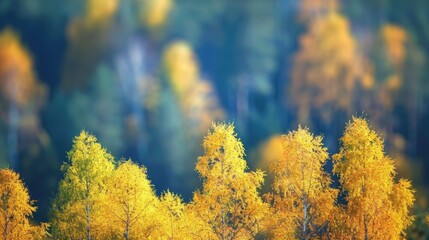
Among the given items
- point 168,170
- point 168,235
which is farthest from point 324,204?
point 168,170

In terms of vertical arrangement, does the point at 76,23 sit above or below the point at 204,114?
above

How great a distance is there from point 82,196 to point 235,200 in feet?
18.5

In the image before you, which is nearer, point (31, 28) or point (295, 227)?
point (295, 227)

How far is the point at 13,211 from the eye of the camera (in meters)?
28.3

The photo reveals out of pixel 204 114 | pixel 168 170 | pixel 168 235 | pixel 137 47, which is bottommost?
pixel 168 235

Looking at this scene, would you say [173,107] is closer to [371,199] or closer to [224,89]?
[224,89]

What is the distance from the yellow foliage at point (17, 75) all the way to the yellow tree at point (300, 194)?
13.5m

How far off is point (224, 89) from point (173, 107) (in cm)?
243

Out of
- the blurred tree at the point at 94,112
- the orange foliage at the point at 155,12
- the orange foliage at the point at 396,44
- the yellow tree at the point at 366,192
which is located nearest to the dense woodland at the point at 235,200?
the yellow tree at the point at 366,192

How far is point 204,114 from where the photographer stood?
Answer: 3541 centimetres

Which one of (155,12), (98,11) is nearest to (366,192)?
(155,12)

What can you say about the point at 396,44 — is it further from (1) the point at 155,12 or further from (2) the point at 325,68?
(1) the point at 155,12

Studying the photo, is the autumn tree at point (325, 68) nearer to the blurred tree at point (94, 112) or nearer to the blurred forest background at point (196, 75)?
the blurred forest background at point (196, 75)

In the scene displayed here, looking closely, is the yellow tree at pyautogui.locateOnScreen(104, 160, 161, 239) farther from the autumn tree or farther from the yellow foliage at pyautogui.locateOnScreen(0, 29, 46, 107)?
the autumn tree
